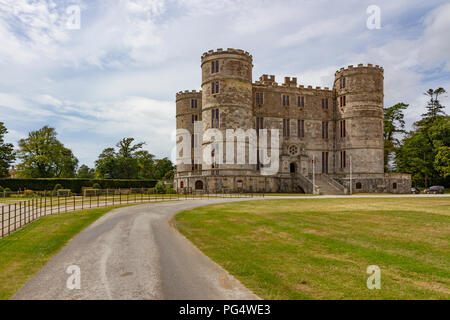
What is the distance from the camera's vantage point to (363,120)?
5491cm

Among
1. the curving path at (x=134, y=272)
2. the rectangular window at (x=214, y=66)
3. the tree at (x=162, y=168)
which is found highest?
the rectangular window at (x=214, y=66)

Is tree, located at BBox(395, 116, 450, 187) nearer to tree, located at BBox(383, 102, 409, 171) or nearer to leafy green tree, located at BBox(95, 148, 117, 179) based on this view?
tree, located at BBox(383, 102, 409, 171)

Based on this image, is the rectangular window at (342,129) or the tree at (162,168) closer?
the rectangular window at (342,129)

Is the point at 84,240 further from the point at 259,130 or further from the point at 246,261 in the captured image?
the point at 259,130

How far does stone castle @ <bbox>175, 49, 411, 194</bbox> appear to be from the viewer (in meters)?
50.2

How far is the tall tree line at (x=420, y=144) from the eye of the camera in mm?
61869

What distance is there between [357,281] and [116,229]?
11445 millimetres

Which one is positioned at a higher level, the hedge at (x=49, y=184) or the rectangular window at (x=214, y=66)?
the rectangular window at (x=214, y=66)

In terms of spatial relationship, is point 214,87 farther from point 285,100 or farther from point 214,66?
point 285,100

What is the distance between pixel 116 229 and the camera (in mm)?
16062

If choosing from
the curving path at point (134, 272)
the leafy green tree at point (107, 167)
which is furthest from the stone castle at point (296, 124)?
the curving path at point (134, 272)

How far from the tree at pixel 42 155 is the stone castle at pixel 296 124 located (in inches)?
→ 1198

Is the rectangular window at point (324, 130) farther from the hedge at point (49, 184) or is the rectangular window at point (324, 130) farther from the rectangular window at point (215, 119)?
the hedge at point (49, 184)

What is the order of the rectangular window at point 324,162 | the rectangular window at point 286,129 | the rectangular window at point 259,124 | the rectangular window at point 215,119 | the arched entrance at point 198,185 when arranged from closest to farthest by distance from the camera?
the arched entrance at point 198,185 → the rectangular window at point 215,119 → the rectangular window at point 259,124 → the rectangular window at point 286,129 → the rectangular window at point 324,162
